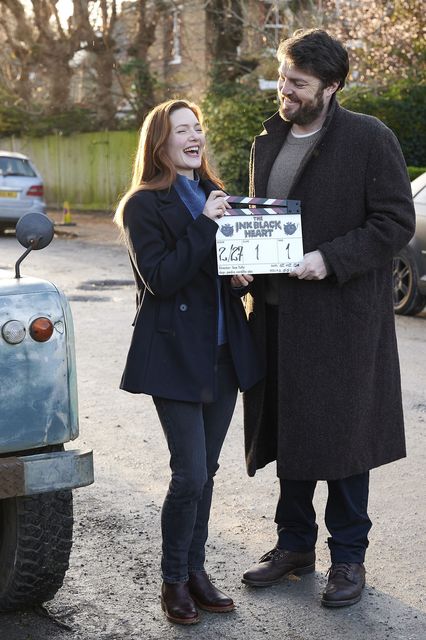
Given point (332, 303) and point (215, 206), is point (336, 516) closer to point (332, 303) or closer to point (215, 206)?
point (332, 303)

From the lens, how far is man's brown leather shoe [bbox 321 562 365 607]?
4113 mm

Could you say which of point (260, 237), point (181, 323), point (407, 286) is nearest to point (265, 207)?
point (260, 237)

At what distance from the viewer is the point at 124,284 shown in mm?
13422

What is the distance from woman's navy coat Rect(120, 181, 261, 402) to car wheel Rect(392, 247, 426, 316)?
710 centimetres

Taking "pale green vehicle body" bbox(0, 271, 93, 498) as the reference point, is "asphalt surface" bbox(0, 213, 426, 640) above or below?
below

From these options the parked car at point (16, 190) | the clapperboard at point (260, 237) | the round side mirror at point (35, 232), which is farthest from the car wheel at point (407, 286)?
Result: the parked car at point (16, 190)

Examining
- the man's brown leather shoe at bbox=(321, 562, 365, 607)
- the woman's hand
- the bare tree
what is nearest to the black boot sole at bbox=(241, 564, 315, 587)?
the man's brown leather shoe at bbox=(321, 562, 365, 607)

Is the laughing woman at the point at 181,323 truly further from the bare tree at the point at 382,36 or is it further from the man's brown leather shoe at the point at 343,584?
the bare tree at the point at 382,36

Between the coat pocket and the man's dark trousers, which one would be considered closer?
the coat pocket

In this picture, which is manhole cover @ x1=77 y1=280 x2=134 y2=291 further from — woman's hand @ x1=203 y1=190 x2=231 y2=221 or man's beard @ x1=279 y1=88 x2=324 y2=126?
woman's hand @ x1=203 y1=190 x2=231 y2=221

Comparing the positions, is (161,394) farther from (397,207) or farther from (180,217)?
(397,207)

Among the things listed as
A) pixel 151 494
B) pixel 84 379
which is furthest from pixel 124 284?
pixel 151 494

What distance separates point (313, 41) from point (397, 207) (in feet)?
2.20

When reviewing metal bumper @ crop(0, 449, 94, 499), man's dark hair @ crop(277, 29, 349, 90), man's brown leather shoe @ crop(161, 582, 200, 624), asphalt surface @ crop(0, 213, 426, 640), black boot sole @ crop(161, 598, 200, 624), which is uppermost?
man's dark hair @ crop(277, 29, 349, 90)
